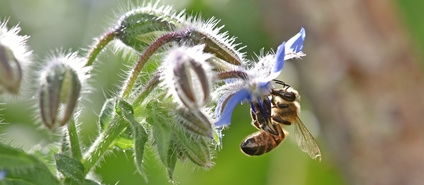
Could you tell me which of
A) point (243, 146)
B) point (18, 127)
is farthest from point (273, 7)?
point (243, 146)

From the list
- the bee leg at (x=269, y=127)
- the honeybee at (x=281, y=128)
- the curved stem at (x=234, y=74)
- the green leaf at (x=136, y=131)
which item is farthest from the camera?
the honeybee at (x=281, y=128)

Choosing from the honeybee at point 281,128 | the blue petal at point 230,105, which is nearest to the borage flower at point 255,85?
the blue petal at point 230,105

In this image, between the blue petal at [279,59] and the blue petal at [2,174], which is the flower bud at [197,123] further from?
the blue petal at [2,174]

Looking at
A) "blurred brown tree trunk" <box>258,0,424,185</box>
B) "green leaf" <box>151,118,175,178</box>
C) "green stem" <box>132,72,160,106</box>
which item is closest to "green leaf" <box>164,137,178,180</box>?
"green leaf" <box>151,118,175,178</box>

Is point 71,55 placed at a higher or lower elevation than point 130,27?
lower

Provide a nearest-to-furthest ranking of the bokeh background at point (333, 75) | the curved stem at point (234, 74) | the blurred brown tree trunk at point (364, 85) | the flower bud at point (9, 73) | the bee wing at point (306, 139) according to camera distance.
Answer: the flower bud at point (9, 73)
the curved stem at point (234, 74)
the bee wing at point (306, 139)
the bokeh background at point (333, 75)
the blurred brown tree trunk at point (364, 85)

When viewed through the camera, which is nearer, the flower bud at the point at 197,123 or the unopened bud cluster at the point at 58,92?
the unopened bud cluster at the point at 58,92

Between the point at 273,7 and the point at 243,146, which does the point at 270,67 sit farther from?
the point at 273,7
